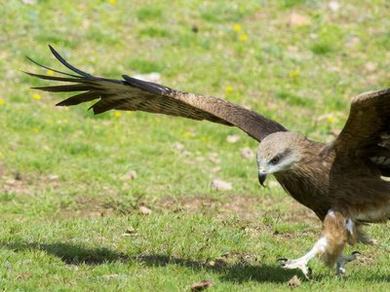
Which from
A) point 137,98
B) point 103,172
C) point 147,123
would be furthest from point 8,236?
point 147,123

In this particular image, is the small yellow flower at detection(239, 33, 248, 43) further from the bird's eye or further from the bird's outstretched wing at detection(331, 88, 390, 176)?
the bird's eye

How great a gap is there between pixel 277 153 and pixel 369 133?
874mm

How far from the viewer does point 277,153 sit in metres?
8.08

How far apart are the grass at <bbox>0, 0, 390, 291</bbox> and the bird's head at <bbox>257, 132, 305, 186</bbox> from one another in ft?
3.21

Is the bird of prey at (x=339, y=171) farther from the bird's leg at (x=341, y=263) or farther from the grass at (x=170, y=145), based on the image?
the grass at (x=170, y=145)

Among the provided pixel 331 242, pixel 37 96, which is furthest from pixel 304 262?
pixel 37 96

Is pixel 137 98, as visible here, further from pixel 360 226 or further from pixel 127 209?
pixel 360 226

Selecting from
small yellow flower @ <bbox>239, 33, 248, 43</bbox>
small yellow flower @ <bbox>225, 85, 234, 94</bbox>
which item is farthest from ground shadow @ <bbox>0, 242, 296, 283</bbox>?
small yellow flower @ <bbox>239, 33, 248, 43</bbox>

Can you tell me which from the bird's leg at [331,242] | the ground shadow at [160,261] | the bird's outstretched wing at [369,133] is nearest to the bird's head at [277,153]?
the bird's outstretched wing at [369,133]

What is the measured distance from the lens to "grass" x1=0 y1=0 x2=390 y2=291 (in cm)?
861

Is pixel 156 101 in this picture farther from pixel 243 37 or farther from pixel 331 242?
pixel 243 37

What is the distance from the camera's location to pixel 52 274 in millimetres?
8094

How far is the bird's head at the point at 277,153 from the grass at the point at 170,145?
38.5 inches

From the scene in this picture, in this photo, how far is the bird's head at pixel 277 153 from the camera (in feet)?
26.3
